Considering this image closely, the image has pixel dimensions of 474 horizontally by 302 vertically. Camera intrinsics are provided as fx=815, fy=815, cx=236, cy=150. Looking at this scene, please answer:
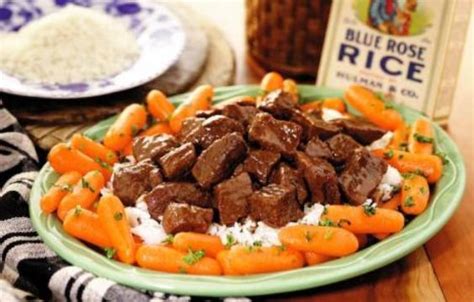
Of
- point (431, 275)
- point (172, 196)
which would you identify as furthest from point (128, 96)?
point (431, 275)

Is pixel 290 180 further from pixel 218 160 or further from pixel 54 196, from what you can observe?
pixel 54 196

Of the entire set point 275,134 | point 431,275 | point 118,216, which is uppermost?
point 275,134

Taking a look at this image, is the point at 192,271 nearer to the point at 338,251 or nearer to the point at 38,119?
the point at 338,251

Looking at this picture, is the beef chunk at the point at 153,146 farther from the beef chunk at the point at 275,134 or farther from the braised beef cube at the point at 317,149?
the braised beef cube at the point at 317,149

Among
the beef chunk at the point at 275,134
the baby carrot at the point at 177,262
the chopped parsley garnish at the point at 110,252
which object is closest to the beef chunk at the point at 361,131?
the beef chunk at the point at 275,134

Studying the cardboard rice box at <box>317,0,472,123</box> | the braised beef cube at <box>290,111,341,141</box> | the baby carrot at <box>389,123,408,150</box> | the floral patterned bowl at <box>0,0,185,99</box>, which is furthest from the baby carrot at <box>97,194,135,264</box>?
the cardboard rice box at <box>317,0,472,123</box>

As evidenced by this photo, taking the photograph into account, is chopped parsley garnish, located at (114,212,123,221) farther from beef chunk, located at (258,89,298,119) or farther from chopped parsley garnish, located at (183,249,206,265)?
beef chunk, located at (258,89,298,119)
